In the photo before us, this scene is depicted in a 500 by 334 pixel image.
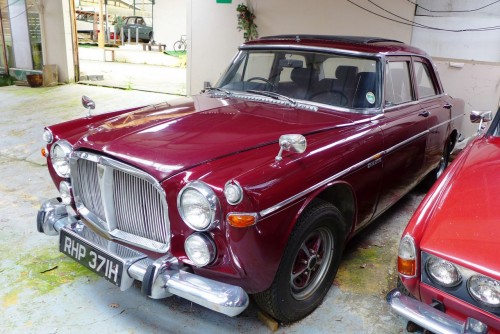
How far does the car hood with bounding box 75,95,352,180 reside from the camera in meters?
2.07

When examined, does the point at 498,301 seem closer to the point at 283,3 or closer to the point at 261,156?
the point at 261,156

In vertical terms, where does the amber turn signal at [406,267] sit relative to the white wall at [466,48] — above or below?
below

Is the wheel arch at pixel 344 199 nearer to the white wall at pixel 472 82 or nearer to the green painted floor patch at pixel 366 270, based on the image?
the green painted floor patch at pixel 366 270

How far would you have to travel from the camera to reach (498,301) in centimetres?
160

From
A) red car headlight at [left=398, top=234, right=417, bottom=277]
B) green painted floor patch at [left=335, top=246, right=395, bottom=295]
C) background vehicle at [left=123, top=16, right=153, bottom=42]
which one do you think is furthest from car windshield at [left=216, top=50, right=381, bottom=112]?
background vehicle at [left=123, top=16, right=153, bottom=42]

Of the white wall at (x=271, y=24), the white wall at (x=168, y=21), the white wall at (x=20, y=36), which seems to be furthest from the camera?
the white wall at (x=168, y=21)

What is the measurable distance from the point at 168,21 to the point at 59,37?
10.3 meters

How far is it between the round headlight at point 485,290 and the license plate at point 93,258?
5.20 ft

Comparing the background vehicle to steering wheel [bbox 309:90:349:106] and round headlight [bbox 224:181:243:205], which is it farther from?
round headlight [bbox 224:181:243:205]

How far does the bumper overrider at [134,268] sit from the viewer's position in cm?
185

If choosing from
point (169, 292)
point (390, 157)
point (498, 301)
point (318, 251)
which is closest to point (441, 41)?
point (390, 157)

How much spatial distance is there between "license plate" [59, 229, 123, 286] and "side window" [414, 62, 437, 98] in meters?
2.87

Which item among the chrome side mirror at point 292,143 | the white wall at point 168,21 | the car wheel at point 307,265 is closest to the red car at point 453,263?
the car wheel at point 307,265

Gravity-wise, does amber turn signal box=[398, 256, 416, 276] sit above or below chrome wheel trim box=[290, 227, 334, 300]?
above
